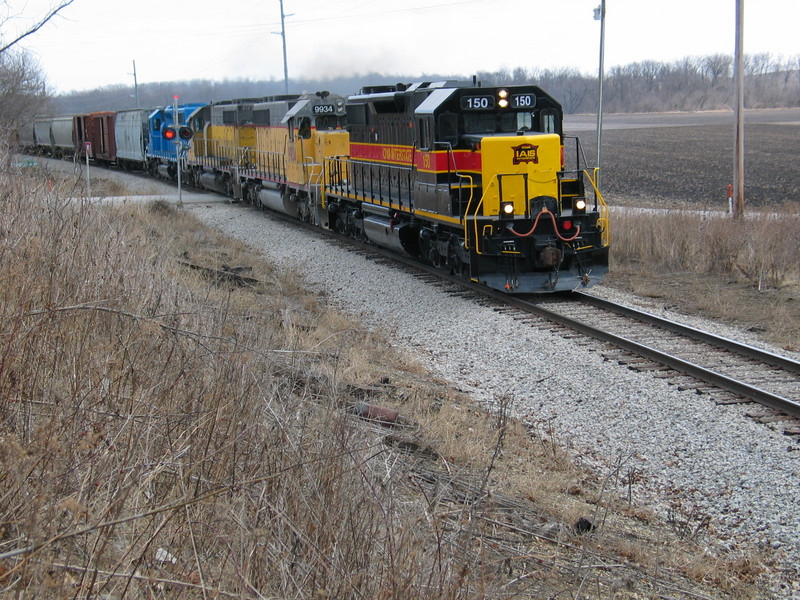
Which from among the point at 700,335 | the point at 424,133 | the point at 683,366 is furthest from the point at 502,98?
the point at 683,366

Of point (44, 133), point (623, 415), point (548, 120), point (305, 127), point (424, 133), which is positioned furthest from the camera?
point (44, 133)

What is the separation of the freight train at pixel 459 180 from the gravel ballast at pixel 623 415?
1023 millimetres

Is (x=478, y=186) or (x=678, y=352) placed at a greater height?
(x=478, y=186)

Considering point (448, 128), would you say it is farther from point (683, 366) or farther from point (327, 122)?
point (327, 122)

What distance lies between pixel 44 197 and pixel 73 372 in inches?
186

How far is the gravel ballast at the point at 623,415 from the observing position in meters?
5.44

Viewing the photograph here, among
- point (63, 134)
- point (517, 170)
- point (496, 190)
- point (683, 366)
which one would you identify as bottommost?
point (683, 366)

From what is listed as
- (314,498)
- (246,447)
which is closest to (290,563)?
(314,498)

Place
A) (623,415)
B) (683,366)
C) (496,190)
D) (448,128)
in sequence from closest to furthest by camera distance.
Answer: (623,415) < (683,366) < (496,190) < (448,128)

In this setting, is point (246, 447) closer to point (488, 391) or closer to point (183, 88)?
point (488, 391)

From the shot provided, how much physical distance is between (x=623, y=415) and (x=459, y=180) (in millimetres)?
5755

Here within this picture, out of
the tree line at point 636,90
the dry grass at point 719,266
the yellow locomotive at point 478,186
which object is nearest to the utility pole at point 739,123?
the dry grass at point 719,266

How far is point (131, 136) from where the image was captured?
3788 centimetres

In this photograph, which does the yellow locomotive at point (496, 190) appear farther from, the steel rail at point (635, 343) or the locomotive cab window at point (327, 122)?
the locomotive cab window at point (327, 122)
